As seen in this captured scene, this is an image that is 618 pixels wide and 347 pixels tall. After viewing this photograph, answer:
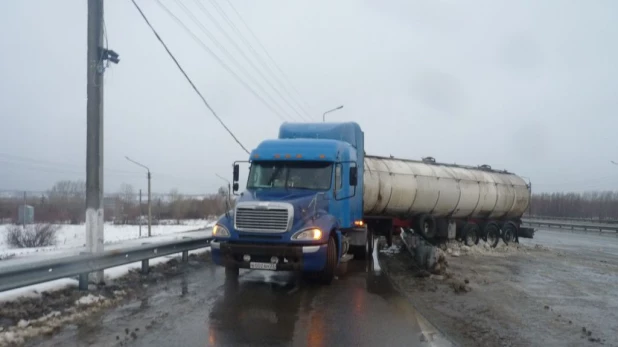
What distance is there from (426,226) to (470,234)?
3268 mm

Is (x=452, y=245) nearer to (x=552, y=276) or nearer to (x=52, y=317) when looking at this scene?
(x=552, y=276)

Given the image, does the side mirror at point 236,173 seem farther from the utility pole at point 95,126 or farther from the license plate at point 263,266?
the utility pole at point 95,126

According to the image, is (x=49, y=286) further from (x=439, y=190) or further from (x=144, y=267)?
(x=439, y=190)

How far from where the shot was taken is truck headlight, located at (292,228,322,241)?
956cm

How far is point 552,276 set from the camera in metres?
13.7

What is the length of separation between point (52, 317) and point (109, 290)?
199cm

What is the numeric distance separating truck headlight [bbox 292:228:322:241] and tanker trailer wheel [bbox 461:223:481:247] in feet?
47.3

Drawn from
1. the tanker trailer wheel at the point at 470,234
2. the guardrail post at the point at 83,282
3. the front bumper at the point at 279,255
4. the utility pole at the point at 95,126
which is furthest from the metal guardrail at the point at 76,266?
the tanker trailer wheel at the point at 470,234

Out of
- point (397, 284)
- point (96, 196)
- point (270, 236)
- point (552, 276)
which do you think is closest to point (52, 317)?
point (96, 196)

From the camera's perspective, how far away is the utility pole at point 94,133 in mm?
9430

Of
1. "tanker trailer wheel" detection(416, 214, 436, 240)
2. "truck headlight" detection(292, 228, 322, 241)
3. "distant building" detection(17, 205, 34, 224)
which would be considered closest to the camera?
"truck headlight" detection(292, 228, 322, 241)

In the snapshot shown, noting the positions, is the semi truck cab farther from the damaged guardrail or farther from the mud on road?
the mud on road

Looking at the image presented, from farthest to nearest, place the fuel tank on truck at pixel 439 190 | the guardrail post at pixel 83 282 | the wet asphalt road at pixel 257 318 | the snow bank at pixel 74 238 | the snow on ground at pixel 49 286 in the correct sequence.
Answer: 1. the snow bank at pixel 74 238
2. the fuel tank on truck at pixel 439 190
3. the guardrail post at pixel 83 282
4. the snow on ground at pixel 49 286
5. the wet asphalt road at pixel 257 318

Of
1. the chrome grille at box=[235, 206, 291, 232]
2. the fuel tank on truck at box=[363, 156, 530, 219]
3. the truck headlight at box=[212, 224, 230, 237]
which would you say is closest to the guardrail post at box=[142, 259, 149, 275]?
the truck headlight at box=[212, 224, 230, 237]
